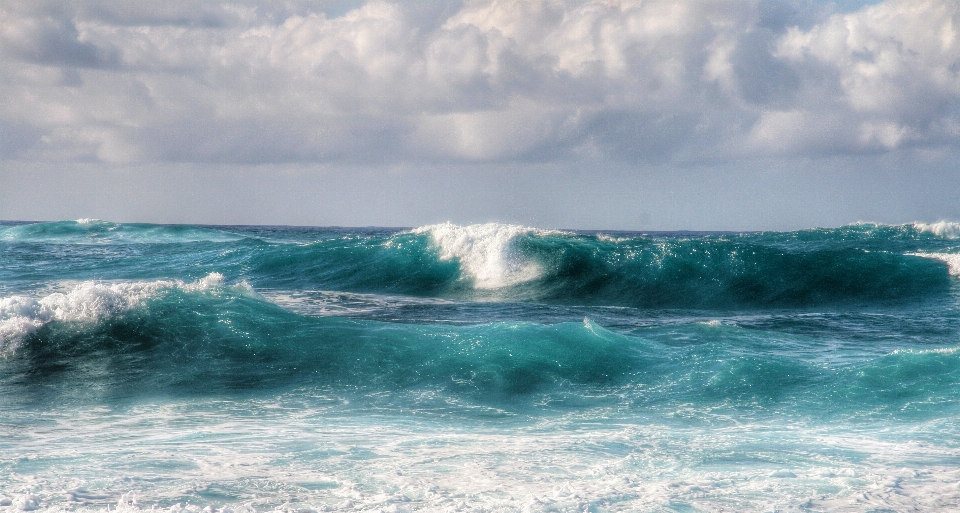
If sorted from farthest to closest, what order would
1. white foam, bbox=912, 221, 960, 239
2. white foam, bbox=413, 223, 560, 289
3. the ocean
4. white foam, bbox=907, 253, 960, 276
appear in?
1. white foam, bbox=912, 221, 960, 239
2. white foam, bbox=413, 223, 560, 289
3. white foam, bbox=907, 253, 960, 276
4. the ocean

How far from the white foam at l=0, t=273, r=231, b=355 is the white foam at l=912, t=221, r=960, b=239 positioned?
48.1 metres

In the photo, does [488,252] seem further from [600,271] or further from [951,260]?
[951,260]

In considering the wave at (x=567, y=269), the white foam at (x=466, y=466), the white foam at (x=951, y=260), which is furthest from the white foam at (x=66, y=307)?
the white foam at (x=951, y=260)

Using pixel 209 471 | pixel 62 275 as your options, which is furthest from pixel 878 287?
pixel 62 275

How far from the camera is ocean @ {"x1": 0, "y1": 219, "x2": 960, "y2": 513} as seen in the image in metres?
5.71

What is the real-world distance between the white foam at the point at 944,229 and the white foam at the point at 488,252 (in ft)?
110

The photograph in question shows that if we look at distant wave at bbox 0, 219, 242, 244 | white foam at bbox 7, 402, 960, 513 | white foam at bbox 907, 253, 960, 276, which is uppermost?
distant wave at bbox 0, 219, 242, 244

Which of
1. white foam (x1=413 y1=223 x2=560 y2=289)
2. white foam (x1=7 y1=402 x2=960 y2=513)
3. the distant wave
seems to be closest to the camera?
white foam (x1=7 y1=402 x2=960 y2=513)

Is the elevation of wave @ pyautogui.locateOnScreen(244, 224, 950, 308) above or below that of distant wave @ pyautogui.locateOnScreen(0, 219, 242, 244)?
below

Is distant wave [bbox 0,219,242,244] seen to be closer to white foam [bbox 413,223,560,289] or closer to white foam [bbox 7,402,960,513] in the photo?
white foam [bbox 413,223,560,289]

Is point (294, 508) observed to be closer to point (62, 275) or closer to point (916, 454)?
point (916, 454)

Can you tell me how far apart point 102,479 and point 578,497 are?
353 cm

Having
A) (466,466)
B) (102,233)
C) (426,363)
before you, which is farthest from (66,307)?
(102,233)

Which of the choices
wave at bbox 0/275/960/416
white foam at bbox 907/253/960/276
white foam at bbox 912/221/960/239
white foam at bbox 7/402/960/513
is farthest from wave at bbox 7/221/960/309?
white foam at bbox 912/221/960/239
